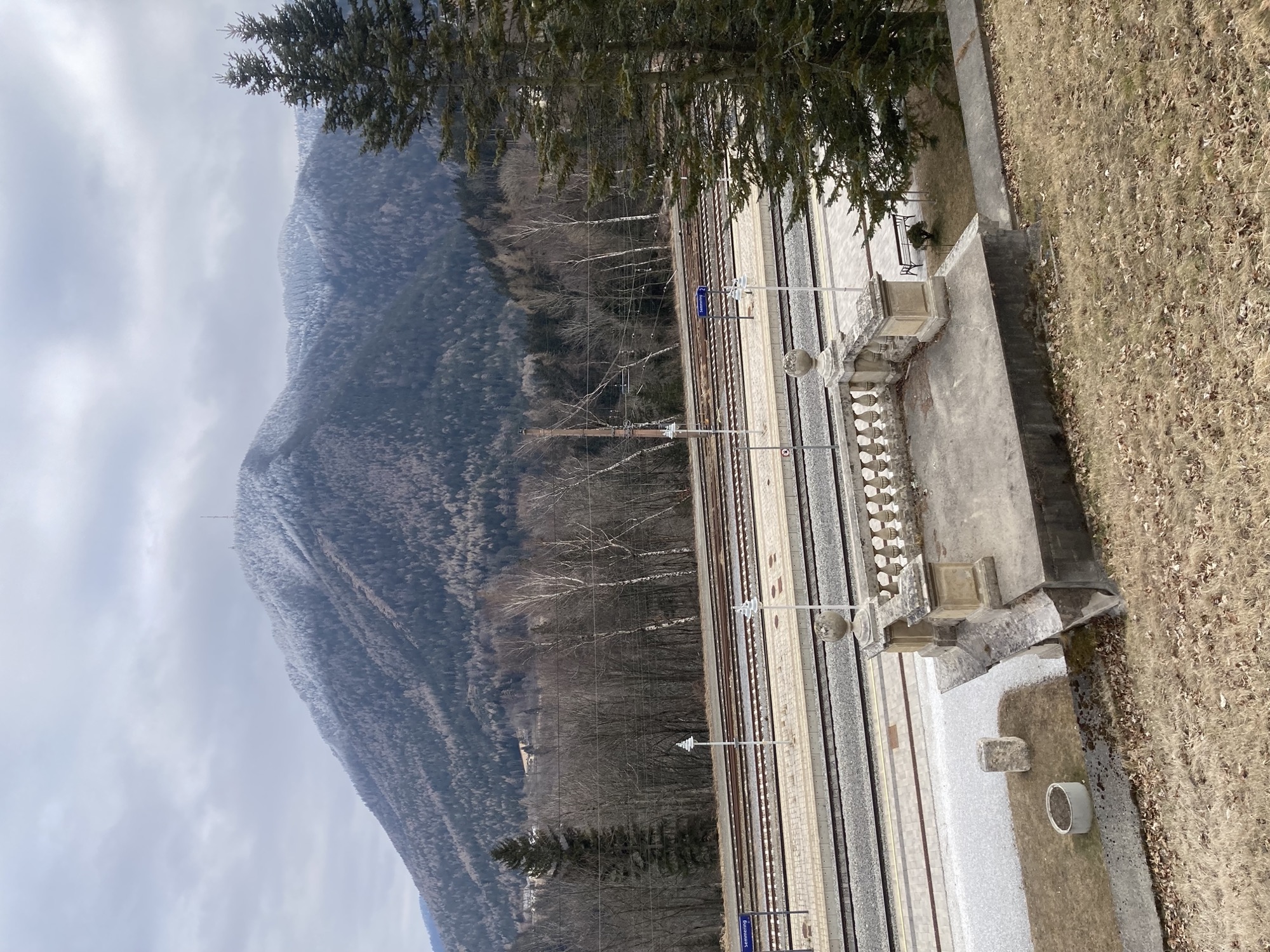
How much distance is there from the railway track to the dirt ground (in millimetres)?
2517

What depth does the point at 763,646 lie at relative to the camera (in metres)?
16.4

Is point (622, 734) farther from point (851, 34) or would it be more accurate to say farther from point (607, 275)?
point (851, 34)

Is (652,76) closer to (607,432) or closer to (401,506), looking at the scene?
(607,432)

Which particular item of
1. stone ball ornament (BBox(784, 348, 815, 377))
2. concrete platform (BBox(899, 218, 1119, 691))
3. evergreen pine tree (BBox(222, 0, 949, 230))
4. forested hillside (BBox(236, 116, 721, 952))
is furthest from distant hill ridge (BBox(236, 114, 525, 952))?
concrete platform (BBox(899, 218, 1119, 691))

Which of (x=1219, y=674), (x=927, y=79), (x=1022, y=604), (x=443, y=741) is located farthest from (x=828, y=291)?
(x=443, y=741)

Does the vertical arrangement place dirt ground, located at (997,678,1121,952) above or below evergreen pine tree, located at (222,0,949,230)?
below

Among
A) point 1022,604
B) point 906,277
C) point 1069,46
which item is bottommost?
point 1022,604

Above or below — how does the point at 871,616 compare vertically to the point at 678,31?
below

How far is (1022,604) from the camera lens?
7324 mm

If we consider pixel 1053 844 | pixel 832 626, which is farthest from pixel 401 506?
pixel 1053 844

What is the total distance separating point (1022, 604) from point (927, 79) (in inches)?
234

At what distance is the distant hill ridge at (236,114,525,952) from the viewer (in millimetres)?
25766

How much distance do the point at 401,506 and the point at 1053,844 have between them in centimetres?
2262

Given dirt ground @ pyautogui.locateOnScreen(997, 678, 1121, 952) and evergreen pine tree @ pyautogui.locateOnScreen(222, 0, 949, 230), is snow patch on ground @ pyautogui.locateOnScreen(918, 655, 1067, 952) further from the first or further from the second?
evergreen pine tree @ pyautogui.locateOnScreen(222, 0, 949, 230)
